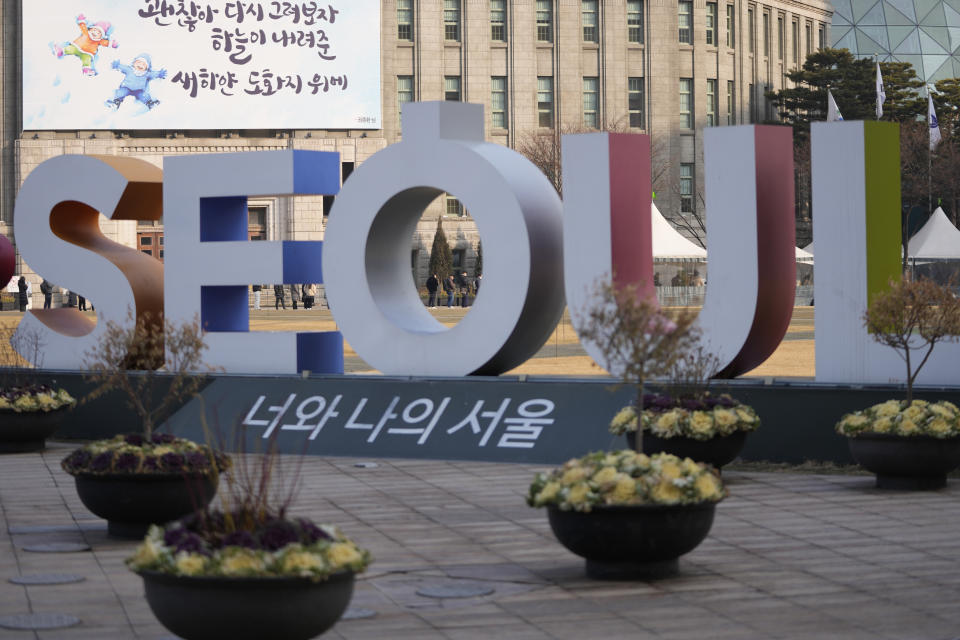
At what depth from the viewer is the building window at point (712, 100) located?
84.6m

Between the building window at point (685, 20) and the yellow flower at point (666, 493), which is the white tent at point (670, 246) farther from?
the yellow flower at point (666, 493)

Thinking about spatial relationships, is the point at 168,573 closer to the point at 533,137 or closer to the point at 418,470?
the point at 418,470

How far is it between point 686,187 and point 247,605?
78.4m

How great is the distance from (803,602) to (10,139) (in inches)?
2768

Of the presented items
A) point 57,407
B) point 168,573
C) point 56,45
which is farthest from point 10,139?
point 168,573

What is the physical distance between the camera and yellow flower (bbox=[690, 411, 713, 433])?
14227 millimetres

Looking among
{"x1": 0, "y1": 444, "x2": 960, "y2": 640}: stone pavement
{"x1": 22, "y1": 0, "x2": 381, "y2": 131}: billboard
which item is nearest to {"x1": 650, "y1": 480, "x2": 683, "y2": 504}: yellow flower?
{"x1": 0, "y1": 444, "x2": 960, "y2": 640}: stone pavement

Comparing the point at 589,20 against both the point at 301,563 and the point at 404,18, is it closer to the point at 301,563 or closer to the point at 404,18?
the point at 404,18

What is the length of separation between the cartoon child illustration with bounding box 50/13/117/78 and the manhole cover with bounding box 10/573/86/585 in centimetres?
6489

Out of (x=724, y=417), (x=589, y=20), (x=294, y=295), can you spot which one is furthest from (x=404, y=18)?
(x=724, y=417)

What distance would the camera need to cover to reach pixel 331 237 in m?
18.8

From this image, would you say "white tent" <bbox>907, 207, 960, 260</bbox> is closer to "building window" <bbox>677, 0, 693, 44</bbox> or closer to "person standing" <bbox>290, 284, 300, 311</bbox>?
"person standing" <bbox>290, 284, 300, 311</bbox>

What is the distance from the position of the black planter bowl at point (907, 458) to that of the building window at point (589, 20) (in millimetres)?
68320

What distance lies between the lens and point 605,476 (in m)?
9.74
